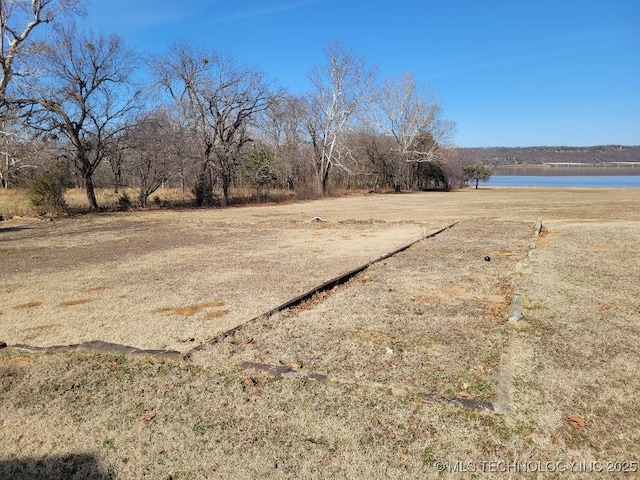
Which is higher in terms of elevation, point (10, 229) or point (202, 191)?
point (202, 191)

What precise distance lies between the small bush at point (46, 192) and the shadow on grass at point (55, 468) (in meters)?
16.3

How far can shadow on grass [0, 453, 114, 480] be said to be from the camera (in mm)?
2047

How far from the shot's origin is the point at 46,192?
15.7m

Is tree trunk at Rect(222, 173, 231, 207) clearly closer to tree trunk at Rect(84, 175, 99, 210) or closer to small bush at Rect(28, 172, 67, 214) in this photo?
tree trunk at Rect(84, 175, 99, 210)

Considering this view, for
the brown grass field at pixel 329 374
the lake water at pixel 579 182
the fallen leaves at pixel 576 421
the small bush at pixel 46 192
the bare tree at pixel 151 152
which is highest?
the bare tree at pixel 151 152

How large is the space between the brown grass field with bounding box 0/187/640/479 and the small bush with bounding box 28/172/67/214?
11.1 m

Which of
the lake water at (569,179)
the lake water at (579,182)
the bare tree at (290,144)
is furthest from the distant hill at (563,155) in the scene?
the bare tree at (290,144)

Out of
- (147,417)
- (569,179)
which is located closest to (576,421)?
(147,417)

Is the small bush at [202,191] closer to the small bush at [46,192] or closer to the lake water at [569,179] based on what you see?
the small bush at [46,192]

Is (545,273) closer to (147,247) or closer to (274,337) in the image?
(274,337)

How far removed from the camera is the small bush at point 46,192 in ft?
51.2

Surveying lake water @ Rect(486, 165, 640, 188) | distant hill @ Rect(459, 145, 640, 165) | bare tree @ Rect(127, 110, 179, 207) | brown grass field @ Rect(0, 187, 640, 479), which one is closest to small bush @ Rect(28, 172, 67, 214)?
bare tree @ Rect(127, 110, 179, 207)

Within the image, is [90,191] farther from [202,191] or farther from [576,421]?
[576,421]

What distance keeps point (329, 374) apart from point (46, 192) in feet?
54.5
